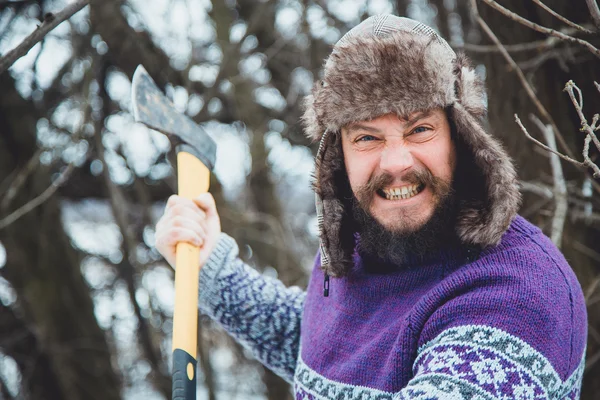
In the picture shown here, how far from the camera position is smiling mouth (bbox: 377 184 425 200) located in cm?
193

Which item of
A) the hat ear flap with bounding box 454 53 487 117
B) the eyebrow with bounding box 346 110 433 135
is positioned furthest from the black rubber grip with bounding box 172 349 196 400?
the hat ear flap with bounding box 454 53 487 117

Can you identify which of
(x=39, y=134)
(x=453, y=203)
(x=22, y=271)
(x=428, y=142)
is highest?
(x=428, y=142)

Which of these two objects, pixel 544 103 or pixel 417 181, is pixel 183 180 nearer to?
pixel 417 181

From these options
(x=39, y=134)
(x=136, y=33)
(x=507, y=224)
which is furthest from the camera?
(x=39, y=134)

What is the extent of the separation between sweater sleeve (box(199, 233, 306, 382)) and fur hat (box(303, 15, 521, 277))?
794mm

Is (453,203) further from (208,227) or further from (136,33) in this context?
A: (136,33)

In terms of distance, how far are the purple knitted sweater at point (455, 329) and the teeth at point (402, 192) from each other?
19 centimetres

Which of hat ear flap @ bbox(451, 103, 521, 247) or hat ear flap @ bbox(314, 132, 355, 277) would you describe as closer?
hat ear flap @ bbox(451, 103, 521, 247)

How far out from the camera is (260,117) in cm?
496

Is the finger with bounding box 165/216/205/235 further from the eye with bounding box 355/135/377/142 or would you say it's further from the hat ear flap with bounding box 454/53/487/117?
the hat ear flap with bounding box 454/53/487/117

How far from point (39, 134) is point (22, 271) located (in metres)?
0.95

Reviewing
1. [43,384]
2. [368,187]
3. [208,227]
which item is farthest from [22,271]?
[368,187]

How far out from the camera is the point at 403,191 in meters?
1.94

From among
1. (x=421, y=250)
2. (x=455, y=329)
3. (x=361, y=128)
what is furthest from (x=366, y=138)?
(x=455, y=329)
